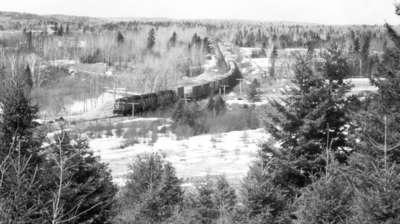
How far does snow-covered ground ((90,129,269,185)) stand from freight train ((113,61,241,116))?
11.1 m

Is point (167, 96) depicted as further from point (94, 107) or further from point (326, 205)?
point (326, 205)

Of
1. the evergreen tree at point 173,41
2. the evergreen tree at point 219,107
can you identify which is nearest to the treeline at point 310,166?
the evergreen tree at point 219,107

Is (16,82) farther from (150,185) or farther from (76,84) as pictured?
(76,84)

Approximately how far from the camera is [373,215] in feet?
24.6

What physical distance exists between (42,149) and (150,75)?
55392 millimetres

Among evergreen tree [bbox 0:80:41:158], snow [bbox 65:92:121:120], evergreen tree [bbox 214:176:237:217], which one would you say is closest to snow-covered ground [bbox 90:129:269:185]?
evergreen tree [bbox 214:176:237:217]

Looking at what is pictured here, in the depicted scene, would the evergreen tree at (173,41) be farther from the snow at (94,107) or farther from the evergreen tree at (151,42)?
the snow at (94,107)

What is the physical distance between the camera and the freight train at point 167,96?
38156 millimetres

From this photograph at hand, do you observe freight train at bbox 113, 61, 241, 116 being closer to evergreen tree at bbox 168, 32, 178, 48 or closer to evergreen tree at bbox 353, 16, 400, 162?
evergreen tree at bbox 353, 16, 400, 162

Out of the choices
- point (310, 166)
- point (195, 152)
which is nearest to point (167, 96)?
point (195, 152)

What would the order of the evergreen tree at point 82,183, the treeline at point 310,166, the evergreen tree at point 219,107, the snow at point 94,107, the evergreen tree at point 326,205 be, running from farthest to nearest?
1. the snow at point 94,107
2. the evergreen tree at point 219,107
3. the evergreen tree at point 82,183
4. the treeline at point 310,166
5. the evergreen tree at point 326,205

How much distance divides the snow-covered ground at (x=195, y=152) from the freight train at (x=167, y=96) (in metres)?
11.1

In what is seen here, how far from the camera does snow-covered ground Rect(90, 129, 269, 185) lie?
19250mm

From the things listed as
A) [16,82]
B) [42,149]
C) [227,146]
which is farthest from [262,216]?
[227,146]
